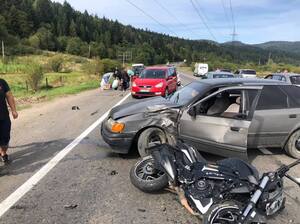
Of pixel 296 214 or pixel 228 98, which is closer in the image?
pixel 296 214

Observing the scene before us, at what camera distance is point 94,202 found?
4406 millimetres

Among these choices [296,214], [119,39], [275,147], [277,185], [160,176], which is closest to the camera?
[277,185]

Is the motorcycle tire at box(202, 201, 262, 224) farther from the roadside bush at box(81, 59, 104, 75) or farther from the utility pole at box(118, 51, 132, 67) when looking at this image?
the utility pole at box(118, 51, 132, 67)

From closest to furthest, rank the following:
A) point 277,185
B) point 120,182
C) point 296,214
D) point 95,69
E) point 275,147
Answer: point 277,185 < point 296,214 < point 120,182 < point 275,147 < point 95,69

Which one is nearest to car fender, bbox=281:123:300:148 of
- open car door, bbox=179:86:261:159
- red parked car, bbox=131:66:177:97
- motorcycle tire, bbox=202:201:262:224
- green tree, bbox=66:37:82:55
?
open car door, bbox=179:86:261:159

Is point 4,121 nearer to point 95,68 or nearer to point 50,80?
point 50,80

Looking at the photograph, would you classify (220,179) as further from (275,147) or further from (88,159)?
(275,147)

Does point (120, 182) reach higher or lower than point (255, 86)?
lower

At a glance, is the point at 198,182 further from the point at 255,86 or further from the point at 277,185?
the point at 255,86

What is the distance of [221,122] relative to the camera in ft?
18.6

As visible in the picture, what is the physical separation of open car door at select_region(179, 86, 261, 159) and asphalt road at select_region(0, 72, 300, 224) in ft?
2.31

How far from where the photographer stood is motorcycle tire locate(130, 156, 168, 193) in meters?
4.61

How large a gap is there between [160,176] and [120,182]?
77 centimetres

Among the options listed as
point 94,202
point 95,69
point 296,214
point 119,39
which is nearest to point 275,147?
point 296,214
